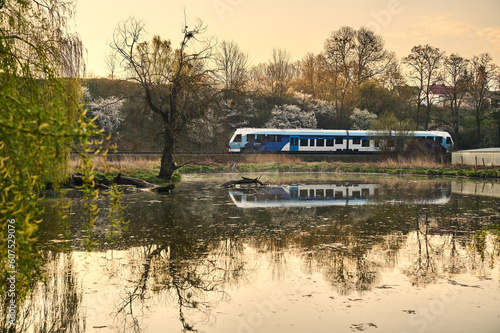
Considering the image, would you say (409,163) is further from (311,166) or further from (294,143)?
(294,143)

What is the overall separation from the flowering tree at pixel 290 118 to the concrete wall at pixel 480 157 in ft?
74.1

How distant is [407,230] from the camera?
39.3 feet

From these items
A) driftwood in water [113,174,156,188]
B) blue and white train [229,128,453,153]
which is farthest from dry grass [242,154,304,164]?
driftwood in water [113,174,156,188]

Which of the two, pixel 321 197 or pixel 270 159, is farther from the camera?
pixel 270 159

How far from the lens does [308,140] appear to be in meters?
51.3

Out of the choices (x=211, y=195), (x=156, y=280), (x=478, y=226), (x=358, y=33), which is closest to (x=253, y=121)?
(x=358, y=33)

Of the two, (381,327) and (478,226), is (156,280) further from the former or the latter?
(478,226)

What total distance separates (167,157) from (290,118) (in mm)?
36780

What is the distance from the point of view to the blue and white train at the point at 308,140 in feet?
163

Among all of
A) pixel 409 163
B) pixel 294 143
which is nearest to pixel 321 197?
pixel 409 163

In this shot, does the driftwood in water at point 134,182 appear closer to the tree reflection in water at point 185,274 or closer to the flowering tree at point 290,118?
the tree reflection in water at point 185,274

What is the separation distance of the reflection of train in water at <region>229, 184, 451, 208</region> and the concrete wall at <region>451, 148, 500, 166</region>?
18.0 metres

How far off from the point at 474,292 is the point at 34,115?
6377mm

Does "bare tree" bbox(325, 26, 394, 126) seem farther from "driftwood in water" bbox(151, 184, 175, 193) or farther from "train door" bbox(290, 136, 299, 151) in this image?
"driftwood in water" bbox(151, 184, 175, 193)
